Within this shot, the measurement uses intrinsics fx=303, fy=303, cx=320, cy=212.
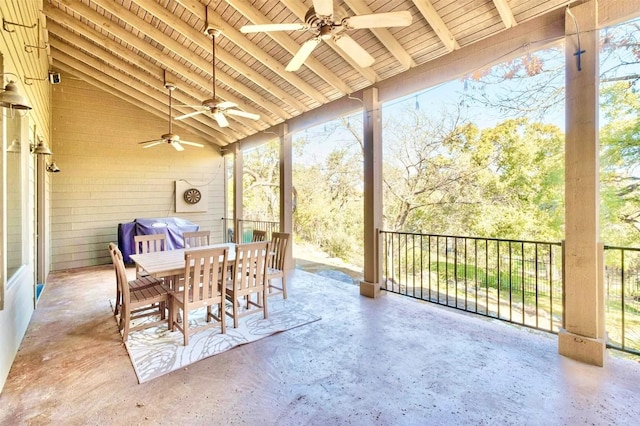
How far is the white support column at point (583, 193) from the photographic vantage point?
2.57m

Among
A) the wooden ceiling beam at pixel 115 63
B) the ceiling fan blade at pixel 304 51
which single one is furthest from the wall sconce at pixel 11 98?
the wooden ceiling beam at pixel 115 63

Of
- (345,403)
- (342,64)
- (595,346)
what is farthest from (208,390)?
(342,64)

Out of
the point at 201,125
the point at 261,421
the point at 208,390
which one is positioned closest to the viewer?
the point at 261,421

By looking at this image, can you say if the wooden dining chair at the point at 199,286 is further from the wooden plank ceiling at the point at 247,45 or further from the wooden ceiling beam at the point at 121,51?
the wooden ceiling beam at the point at 121,51

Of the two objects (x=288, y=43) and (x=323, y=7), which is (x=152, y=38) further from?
(x=323, y=7)

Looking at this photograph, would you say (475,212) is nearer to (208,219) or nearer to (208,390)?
(208,390)

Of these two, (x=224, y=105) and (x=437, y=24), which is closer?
(x=437, y=24)

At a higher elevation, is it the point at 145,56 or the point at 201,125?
the point at 145,56

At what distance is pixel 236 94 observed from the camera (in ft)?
18.9

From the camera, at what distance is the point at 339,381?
7.77ft

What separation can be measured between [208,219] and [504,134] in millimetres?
7379

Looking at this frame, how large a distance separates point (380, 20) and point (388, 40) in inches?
60.8

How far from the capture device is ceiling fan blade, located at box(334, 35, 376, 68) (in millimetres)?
2453

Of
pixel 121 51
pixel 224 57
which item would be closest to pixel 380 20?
pixel 224 57
